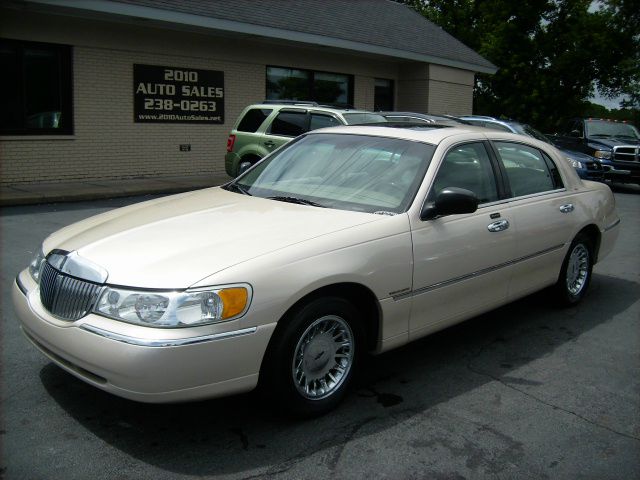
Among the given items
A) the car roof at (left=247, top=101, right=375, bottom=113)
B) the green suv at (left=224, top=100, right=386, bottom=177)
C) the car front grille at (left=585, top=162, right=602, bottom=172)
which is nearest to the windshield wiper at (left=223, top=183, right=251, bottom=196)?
the green suv at (left=224, top=100, right=386, bottom=177)

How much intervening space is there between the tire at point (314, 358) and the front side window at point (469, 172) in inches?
47.9

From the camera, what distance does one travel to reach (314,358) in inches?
147

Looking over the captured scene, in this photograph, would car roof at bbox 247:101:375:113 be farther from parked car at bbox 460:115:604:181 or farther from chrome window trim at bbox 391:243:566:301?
chrome window trim at bbox 391:243:566:301

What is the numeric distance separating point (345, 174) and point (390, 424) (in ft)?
5.78

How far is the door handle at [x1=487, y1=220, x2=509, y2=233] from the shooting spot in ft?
15.5

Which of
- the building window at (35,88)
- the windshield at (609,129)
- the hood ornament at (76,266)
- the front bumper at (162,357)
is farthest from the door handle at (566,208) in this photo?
the windshield at (609,129)

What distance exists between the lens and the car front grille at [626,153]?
16203 millimetres

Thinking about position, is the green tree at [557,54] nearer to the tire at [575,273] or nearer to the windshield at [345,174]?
the tire at [575,273]

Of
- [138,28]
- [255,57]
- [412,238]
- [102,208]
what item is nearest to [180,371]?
[412,238]

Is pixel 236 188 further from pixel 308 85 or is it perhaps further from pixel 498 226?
pixel 308 85

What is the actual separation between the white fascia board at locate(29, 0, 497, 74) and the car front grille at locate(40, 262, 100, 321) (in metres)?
9.50

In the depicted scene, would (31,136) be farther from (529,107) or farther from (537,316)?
(529,107)

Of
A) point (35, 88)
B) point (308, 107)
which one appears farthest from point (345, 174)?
point (35, 88)

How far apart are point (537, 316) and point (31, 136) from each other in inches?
407
